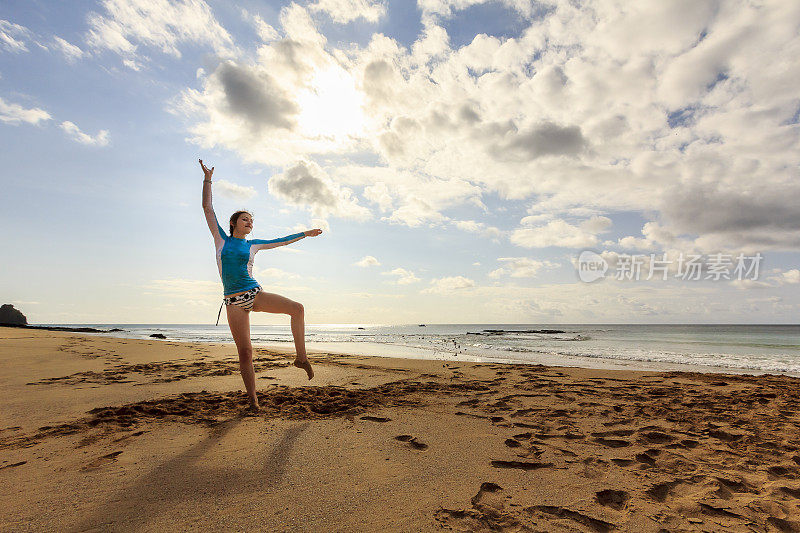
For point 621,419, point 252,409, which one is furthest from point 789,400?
point 252,409

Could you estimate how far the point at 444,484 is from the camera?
259 centimetres

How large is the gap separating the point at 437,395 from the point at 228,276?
3573 millimetres

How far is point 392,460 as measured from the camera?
3.03 meters

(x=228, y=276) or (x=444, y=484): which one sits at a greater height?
(x=228, y=276)

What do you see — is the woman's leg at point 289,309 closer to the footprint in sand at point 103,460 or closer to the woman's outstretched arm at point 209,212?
the woman's outstretched arm at point 209,212

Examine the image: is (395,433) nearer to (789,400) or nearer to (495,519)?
(495,519)

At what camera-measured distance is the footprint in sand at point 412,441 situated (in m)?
3.35

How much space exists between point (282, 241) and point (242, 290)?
0.88 meters

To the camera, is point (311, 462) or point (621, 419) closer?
point (311, 462)

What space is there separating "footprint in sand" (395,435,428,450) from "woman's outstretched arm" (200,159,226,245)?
318 centimetres

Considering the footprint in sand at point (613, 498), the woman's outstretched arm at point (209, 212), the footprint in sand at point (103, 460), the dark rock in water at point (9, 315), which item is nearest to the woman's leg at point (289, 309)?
the woman's outstretched arm at point (209, 212)

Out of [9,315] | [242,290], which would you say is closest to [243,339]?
[242,290]

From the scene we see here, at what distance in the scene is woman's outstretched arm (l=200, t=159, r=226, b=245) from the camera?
4590 millimetres

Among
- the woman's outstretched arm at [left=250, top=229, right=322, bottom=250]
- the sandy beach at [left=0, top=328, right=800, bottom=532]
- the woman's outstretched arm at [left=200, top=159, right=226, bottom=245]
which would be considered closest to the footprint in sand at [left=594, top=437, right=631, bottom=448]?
the sandy beach at [left=0, top=328, right=800, bottom=532]
